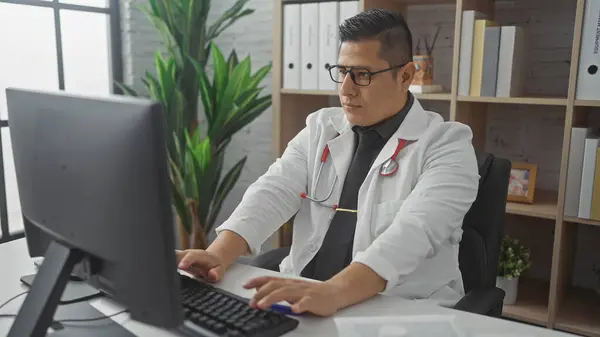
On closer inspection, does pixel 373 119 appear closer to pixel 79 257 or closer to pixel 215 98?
pixel 79 257

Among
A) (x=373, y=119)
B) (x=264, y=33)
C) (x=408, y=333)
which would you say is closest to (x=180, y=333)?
(x=408, y=333)

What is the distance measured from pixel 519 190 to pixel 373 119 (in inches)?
39.3

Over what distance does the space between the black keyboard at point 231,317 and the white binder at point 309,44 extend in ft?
5.16

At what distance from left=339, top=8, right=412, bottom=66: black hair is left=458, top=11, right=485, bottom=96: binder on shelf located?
699 millimetres

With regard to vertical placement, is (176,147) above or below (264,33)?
below

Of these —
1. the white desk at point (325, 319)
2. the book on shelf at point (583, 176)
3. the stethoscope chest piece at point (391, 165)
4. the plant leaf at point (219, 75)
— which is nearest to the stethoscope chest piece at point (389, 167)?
the stethoscope chest piece at point (391, 165)

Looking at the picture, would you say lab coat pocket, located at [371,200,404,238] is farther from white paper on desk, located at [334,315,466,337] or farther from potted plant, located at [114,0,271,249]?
potted plant, located at [114,0,271,249]

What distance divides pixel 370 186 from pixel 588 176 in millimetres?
1004

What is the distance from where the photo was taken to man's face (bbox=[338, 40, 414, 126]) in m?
1.50

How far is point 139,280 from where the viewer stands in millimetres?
747

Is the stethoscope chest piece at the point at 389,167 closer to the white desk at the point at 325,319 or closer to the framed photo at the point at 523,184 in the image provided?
the white desk at the point at 325,319

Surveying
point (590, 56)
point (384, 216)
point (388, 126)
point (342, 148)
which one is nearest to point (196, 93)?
point (342, 148)

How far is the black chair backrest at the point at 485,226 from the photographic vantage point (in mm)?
1418

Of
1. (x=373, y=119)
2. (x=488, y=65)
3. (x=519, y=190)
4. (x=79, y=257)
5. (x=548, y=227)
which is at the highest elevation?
(x=488, y=65)
